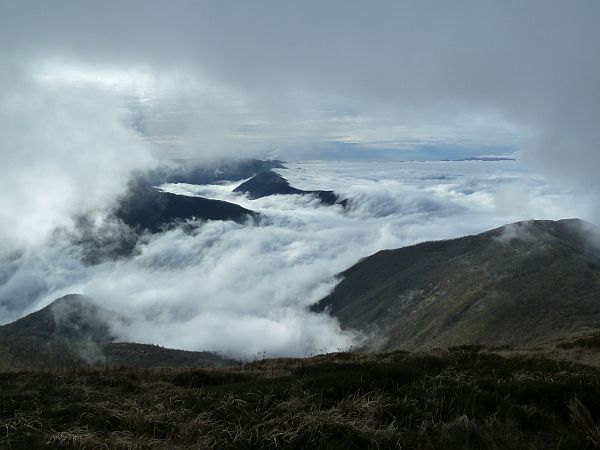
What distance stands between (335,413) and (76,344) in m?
104

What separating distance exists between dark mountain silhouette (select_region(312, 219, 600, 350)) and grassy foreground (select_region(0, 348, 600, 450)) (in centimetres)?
5365

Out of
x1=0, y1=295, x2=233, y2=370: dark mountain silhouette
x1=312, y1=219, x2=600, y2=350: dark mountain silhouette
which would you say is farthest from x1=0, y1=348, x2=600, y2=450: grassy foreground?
x1=312, y1=219, x2=600, y2=350: dark mountain silhouette

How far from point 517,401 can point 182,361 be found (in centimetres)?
8839

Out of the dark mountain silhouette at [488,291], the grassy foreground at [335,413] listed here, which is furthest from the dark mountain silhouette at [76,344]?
the dark mountain silhouette at [488,291]

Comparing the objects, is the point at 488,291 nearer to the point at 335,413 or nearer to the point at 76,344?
the point at 76,344

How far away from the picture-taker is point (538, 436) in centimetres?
758

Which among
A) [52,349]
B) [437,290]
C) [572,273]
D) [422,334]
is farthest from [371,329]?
[52,349]

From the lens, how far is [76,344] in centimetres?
9981

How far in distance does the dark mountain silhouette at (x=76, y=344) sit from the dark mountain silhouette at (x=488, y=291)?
4757 centimetres

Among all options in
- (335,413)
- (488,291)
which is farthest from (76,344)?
(335,413)

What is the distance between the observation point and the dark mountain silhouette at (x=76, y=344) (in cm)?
7783

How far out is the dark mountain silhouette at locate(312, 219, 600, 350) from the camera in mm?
89062

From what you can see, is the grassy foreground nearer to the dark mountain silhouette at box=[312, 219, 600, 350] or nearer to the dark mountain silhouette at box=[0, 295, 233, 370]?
the dark mountain silhouette at box=[0, 295, 233, 370]

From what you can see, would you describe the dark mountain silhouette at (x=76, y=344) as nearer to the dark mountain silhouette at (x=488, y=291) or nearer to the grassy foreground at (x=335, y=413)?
the grassy foreground at (x=335, y=413)
